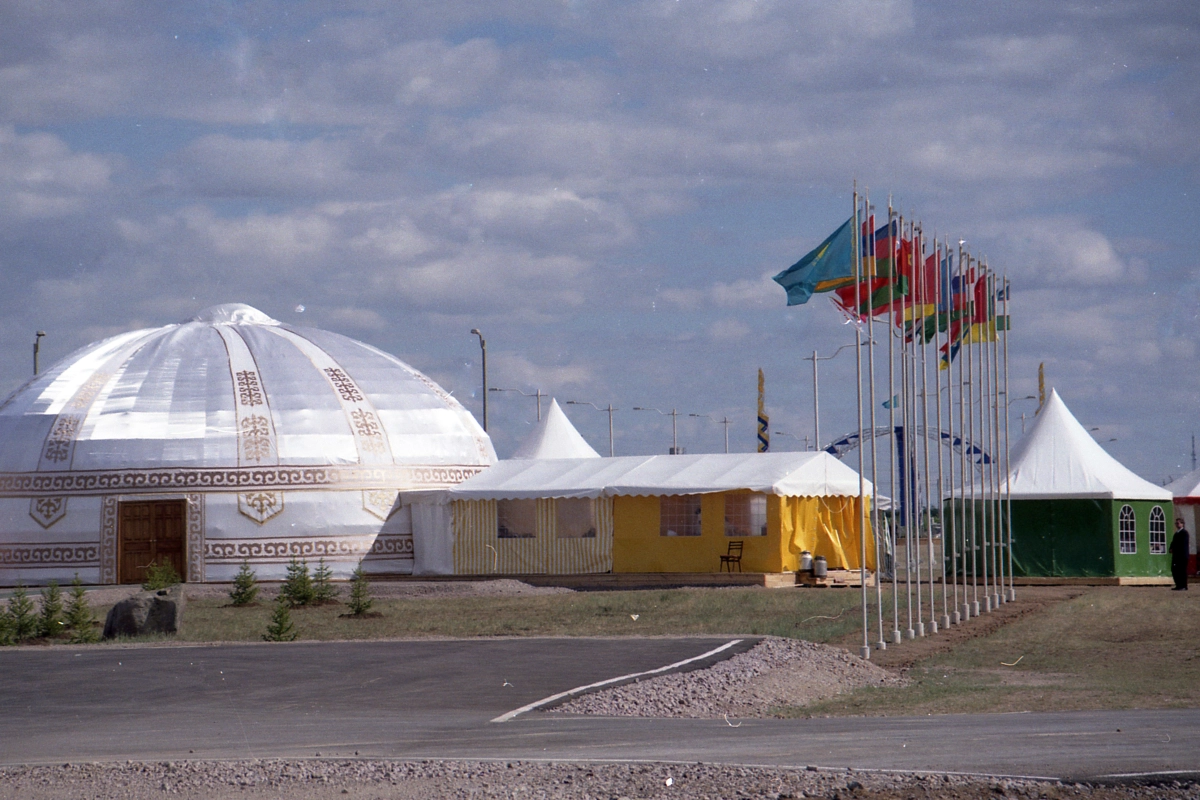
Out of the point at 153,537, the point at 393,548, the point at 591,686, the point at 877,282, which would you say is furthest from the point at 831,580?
the point at 591,686

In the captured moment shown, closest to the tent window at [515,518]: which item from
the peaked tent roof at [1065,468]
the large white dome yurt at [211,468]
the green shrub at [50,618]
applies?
the large white dome yurt at [211,468]

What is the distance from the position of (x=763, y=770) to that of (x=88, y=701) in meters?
6.67

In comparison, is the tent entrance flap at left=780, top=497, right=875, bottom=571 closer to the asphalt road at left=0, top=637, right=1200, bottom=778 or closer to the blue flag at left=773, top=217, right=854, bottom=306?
the blue flag at left=773, top=217, right=854, bottom=306

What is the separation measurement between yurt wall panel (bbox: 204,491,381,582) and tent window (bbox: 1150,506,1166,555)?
18.1 m

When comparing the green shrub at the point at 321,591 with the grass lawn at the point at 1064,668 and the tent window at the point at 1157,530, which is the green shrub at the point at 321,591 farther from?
the tent window at the point at 1157,530

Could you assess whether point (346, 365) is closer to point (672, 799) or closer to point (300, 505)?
point (300, 505)

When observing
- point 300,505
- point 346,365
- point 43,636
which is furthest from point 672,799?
point 346,365

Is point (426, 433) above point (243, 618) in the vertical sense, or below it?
above

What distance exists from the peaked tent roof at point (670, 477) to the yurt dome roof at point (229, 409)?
3.01 m

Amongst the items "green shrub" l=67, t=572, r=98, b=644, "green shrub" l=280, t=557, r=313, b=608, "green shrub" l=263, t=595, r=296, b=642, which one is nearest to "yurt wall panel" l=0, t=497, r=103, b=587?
"green shrub" l=280, t=557, r=313, b=608

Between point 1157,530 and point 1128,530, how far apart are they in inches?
36.5

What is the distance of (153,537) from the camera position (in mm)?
34562

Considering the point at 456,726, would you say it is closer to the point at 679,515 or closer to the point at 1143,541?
the point at 679,515

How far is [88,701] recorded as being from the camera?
12477 millimetres
